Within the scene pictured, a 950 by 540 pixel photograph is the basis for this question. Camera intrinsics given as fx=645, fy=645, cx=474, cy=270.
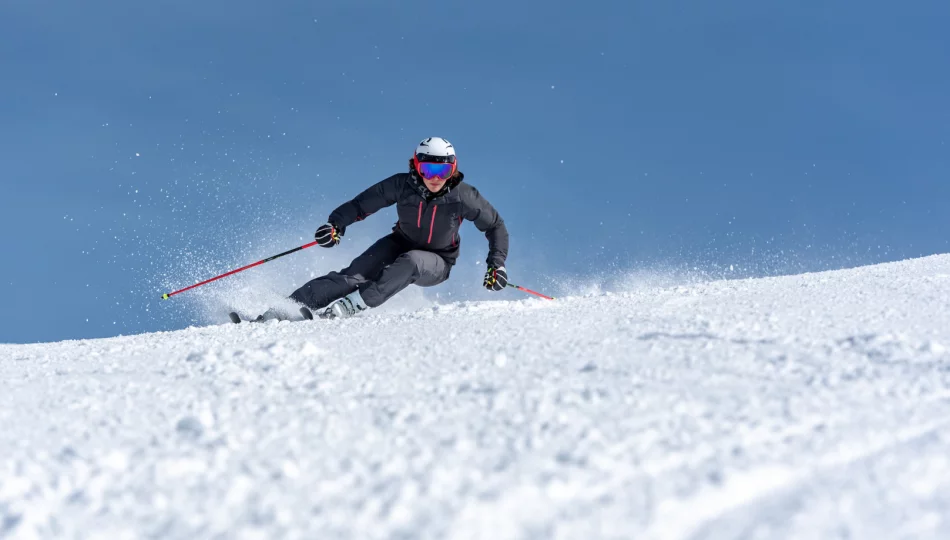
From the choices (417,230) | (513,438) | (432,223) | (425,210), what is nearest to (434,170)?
(425,210)

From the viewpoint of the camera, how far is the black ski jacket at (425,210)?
6.32m

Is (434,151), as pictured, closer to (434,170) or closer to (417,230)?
(434,170)

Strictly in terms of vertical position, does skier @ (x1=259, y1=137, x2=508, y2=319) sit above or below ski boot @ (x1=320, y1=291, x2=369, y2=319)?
above

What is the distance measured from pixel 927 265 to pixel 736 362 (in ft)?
15.3

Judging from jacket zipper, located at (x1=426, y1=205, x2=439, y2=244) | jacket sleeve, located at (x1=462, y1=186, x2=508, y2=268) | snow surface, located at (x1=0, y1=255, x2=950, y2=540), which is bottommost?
snow surface, located at (x1=0, y1=255, x2=950, y2=540)

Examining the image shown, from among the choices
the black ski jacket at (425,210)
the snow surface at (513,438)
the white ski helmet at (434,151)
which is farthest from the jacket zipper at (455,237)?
the snow surface at (513,438)

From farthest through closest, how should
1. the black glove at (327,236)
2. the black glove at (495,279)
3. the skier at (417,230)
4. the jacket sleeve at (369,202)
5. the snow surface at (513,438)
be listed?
the black glove at (495,279) → the jacket sleeve at (369,202) → the black glove at (327,236) → the skier at (417,230) → the snow surface at (513,438)

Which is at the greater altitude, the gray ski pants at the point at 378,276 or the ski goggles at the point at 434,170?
the ski goggles at the point at 434,170

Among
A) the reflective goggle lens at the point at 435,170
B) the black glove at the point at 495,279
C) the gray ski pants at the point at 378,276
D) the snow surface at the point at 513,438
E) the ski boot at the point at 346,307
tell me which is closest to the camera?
the snow surface at the point at 513,438

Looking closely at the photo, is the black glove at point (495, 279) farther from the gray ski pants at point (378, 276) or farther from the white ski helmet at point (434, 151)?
the white ski helmet at point (434, 151)

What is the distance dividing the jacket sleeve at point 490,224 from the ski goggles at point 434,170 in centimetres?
35

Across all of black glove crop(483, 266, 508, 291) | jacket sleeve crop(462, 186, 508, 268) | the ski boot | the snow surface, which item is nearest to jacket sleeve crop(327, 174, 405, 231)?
jacket sleeve crop(462, 186, 508, 268)

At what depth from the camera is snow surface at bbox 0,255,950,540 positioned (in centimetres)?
137

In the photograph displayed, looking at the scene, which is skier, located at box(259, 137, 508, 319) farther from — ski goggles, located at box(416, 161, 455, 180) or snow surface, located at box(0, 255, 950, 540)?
snow surface, located at box(0, 255, 950, 540)
